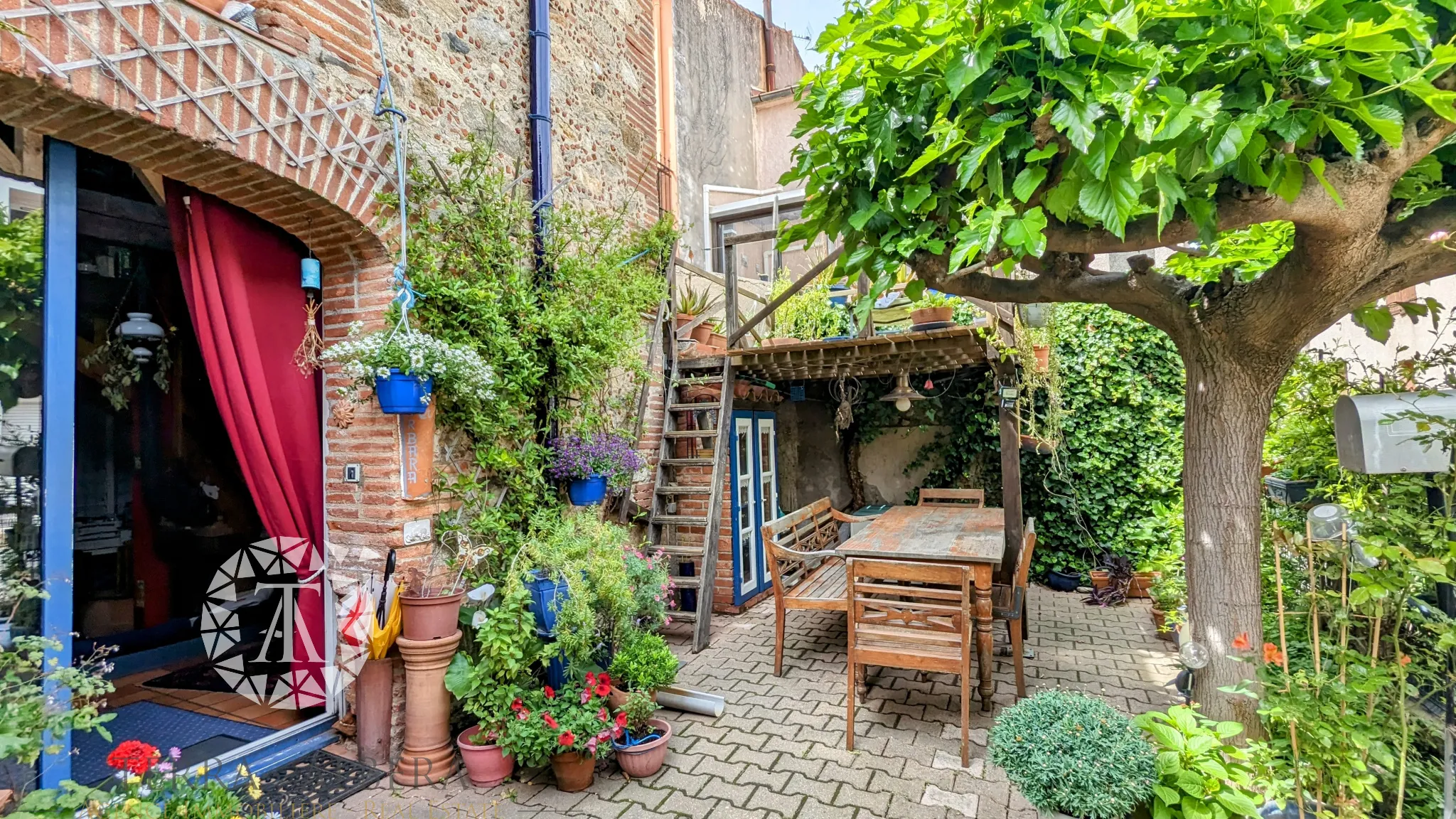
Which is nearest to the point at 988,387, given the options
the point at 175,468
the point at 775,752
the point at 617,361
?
the point at 617,361

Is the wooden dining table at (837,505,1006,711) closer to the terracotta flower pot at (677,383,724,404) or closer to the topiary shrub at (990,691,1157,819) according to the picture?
the topiary shrub at (990,691,1157,819)

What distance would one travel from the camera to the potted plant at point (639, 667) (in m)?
3.17

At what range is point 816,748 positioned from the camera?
10.6ft

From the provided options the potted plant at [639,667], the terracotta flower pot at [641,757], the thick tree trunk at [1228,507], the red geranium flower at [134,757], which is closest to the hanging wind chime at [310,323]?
the red geranium flower at [134,757]

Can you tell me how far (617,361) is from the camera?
4.15m

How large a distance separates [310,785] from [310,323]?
2.07 meters

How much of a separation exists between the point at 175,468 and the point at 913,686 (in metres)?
5.15

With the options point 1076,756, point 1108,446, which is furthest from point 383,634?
point 1108,446

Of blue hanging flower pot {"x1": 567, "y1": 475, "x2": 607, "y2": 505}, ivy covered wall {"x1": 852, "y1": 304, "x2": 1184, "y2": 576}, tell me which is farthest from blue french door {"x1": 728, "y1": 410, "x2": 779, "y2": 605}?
ivy covered wall {"x1": 852, "y1": 304, "x2": 1184, "y2": 576}

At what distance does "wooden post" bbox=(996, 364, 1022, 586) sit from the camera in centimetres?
447

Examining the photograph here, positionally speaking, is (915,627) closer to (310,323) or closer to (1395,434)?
(1395,434)

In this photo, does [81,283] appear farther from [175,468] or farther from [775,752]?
[775,752]

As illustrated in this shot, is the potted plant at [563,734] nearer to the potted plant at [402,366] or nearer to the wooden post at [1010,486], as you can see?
the potted plant at [402,366]

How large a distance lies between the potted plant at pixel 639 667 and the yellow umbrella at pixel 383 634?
3.46 ft
